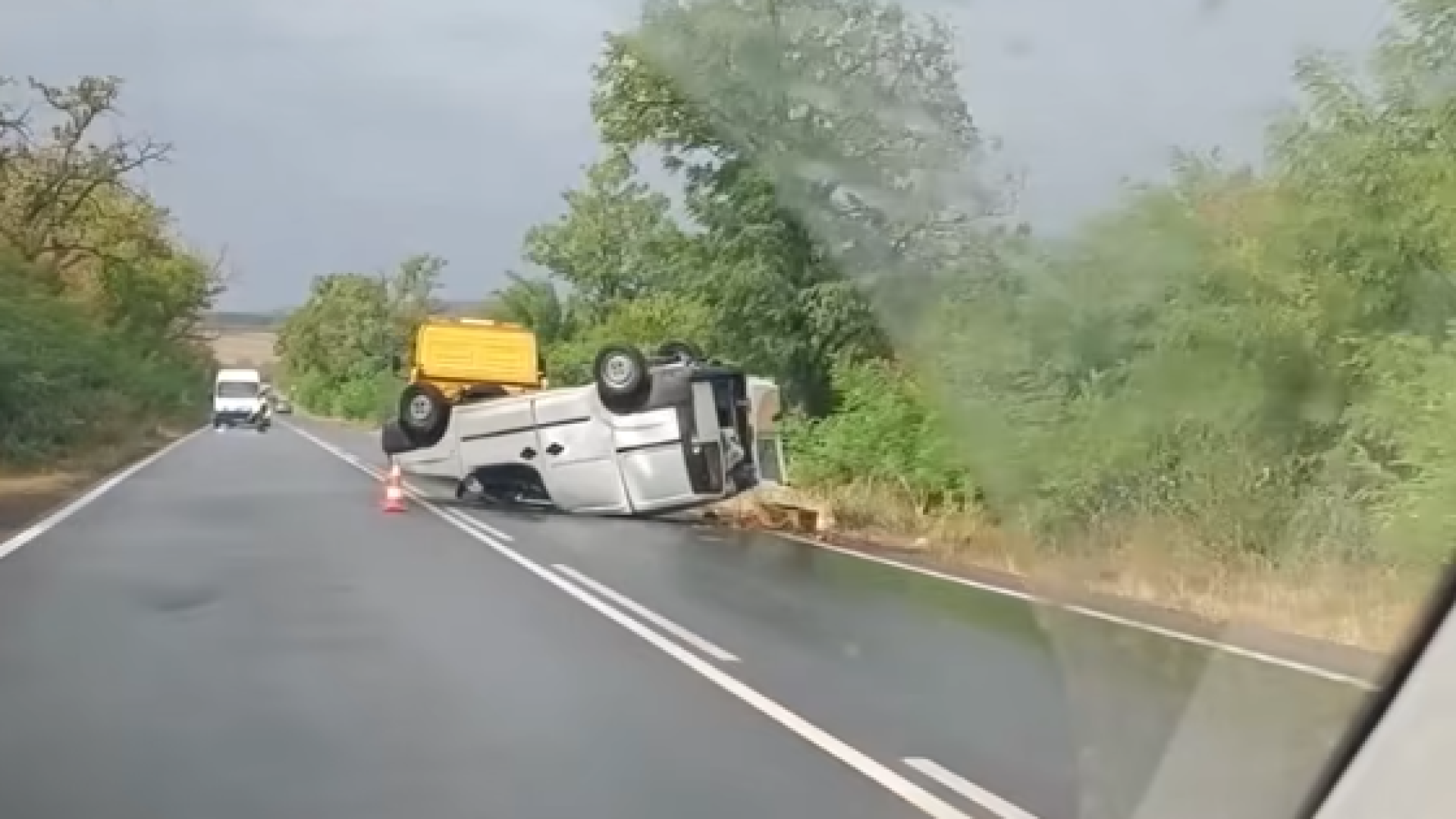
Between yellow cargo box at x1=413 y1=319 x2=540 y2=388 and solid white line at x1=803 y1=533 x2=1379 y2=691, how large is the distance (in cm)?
735

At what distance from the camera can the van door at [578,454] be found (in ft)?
80.3

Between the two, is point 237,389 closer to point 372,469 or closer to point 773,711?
point 372,469

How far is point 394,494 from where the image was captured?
25.8 metres

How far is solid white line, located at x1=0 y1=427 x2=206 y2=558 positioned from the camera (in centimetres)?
2002

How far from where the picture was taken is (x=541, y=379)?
30.3m

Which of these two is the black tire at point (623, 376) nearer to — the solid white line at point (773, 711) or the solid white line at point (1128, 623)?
the solid white line at point (1128, 623)

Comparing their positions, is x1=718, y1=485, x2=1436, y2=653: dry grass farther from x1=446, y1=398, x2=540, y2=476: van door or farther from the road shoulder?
the road shoulder

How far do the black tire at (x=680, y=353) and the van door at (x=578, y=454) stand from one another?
1119mm

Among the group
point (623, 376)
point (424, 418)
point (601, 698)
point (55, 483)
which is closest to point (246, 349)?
point (55, 483)

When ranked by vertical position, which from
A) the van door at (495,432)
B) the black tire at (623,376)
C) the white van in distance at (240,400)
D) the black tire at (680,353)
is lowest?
the white van in distance at (240,400)

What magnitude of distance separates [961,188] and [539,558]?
5.16 meters

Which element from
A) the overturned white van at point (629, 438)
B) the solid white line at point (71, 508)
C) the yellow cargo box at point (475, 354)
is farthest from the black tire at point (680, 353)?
the solid white line at point (71, 508)

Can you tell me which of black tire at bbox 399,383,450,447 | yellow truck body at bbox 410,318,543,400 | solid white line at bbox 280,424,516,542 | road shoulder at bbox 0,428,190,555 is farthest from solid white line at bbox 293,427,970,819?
yellow truck body at bbox 410,318,543,400

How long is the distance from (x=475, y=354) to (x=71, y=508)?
6.31 metres
